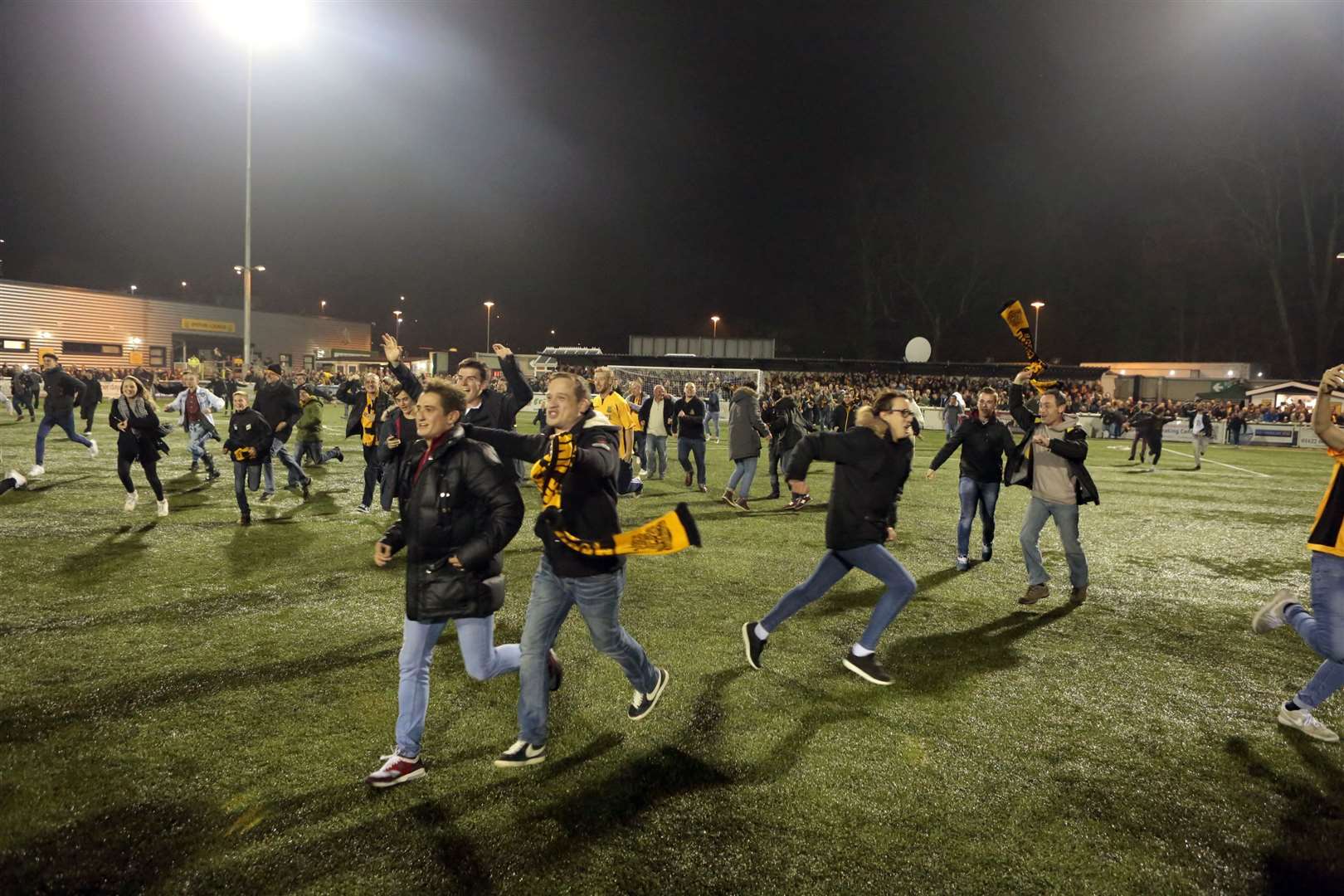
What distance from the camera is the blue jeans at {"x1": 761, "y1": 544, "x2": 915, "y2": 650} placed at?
5012mm

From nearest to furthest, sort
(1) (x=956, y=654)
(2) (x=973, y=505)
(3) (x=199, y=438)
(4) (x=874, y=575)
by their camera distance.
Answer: (4) (x=874, y=575) → (1) (x=956, y=654) → (2) (x=973, y=505) → (3) (x=199, y=438)

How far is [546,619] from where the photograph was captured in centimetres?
382

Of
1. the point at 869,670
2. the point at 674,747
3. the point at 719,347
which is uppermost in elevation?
the point at 719,347

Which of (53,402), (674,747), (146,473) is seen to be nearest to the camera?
(674,747)

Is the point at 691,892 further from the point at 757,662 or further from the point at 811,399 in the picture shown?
the point at 811,399

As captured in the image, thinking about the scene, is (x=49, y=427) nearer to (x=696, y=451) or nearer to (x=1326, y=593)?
(x=696, y=451)

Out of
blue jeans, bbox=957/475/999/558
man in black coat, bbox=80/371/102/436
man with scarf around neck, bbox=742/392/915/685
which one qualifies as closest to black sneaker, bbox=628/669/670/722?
man with scarf around neck, bbox=742/392/915/685

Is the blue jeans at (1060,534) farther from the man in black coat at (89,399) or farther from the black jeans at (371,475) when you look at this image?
the man in black coat at (89,399)

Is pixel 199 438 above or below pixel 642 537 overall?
below

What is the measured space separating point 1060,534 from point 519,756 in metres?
5.54

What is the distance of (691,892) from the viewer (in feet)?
9.73

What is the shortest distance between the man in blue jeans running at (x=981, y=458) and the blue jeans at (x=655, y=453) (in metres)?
7.19

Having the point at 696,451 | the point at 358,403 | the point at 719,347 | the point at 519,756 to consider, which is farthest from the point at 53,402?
the point at 719,347

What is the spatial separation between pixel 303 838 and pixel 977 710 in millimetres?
3889
